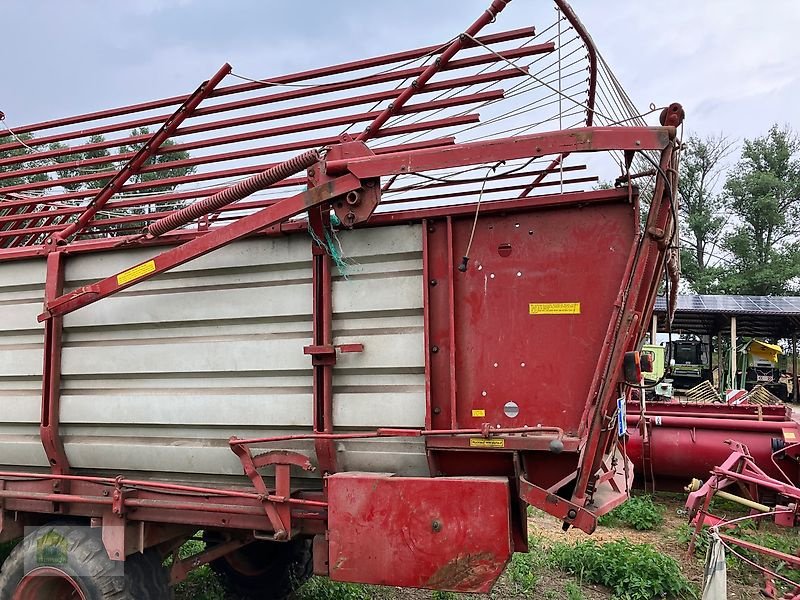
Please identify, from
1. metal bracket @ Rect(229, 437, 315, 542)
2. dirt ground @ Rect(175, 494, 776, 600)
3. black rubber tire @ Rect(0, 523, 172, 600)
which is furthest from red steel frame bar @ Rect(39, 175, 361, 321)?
dirt ground @ Rect(175, 494, 776, 600)

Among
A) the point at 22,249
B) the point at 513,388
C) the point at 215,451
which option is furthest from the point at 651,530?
the point at 22,249

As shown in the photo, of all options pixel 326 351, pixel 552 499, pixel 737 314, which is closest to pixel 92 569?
pixel 326 351

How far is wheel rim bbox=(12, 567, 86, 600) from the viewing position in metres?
3.37

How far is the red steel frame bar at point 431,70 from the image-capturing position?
3469 millimetres

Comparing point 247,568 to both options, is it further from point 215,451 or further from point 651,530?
point 651,530

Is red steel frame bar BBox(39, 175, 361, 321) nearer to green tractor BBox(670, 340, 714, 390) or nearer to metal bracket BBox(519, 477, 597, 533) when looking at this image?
metal bracket BBox(519, 477, 597, 533)

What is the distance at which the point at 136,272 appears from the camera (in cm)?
330

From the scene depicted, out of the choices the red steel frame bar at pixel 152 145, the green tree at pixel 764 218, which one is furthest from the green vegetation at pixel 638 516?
the green tree at pixel 764 218

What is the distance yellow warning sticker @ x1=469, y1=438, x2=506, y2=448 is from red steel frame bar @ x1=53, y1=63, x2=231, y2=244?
9.30 feet

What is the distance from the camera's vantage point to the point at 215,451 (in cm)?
334

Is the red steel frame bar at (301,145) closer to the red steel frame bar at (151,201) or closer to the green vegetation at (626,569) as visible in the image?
the red steel frame bar at (151,201)

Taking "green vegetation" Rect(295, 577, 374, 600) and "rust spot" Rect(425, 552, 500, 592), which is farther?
"green vegetation" Rect(295, 577, 374, 600)

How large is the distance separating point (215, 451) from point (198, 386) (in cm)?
37

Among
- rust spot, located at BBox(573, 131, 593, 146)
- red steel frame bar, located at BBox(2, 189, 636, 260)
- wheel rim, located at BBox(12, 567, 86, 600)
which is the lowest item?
wheel rim, located at BBox(12, 567, 86, 600)
